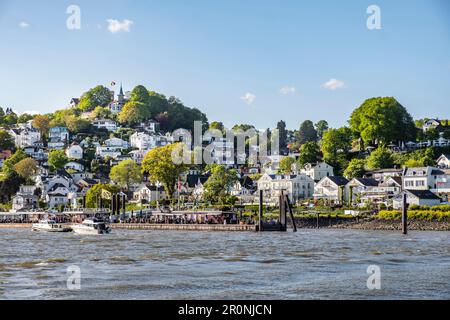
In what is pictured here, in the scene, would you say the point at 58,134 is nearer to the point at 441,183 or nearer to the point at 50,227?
the point at 50,227

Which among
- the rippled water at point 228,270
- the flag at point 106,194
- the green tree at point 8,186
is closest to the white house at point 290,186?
the flag at point 106,194

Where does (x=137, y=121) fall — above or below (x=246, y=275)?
above

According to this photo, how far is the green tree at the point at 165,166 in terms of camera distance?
337ft

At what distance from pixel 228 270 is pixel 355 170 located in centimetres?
7777

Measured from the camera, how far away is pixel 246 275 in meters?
30.0

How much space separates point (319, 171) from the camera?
113 metres

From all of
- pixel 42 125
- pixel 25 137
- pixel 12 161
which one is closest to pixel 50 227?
pixel 12 161

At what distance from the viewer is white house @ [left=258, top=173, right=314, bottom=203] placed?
106m

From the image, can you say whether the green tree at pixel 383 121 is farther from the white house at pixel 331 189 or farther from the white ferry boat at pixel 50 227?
the white ferry boat at pixel 50 227

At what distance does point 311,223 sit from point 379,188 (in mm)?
20907

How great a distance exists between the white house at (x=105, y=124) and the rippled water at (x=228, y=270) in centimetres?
13055

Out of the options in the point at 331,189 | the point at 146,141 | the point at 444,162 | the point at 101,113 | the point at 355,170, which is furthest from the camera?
the point at 101,113

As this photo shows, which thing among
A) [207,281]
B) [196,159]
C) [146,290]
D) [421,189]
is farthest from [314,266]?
[196,159]

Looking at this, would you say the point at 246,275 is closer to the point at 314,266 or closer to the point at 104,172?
the point at 314,266
